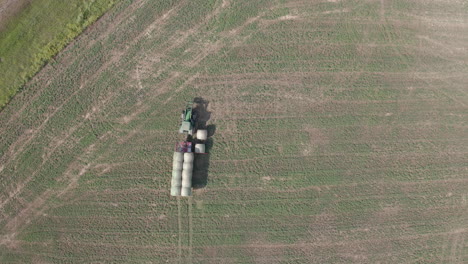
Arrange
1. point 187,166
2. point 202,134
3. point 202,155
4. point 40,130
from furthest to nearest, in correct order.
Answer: point 202,155 → point 40,130 → point 202,134 → point 187,166

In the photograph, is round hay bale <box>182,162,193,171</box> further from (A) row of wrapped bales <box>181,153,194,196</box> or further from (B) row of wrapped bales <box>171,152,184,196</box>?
(B) row of wrapped bales <box>171,152,184,196</box>

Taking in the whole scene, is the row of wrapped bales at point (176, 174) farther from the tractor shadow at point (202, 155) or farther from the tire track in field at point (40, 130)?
the tire track in field at point (40, 130)

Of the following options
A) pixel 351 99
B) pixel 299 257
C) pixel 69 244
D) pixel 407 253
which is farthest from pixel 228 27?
pixel 407 253

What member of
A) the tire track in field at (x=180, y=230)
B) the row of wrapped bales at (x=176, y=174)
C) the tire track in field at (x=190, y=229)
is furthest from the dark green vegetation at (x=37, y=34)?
the tire track in field at (x=190, y=229)

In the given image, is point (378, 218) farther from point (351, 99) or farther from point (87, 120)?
point (87, 120)

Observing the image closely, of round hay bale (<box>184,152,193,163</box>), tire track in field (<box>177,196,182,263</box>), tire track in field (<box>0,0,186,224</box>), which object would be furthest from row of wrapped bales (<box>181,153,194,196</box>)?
tire track in field (<box>0,0,186,224</box>)

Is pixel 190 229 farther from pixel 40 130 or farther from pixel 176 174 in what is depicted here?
pixel 40 130

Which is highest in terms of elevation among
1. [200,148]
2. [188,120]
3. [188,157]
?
[188,120]

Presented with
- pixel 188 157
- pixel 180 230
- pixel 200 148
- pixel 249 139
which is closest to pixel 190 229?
pixel 180 230
